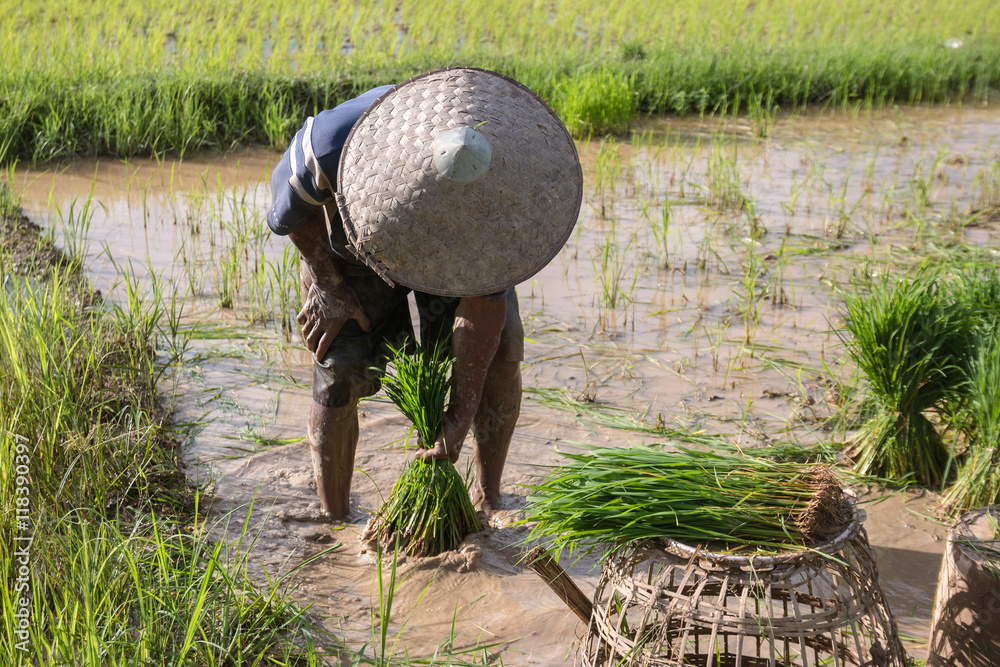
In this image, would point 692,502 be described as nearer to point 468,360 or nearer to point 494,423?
point 468,360

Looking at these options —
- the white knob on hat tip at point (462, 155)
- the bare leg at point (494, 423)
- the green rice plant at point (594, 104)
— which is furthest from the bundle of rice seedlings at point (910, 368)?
the green rice plant at point (594, 104)

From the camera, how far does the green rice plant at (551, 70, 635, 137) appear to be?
6.44 metres

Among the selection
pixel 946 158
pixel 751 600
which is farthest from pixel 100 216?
pixel 946 158

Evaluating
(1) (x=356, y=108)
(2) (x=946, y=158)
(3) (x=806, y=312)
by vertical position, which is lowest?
(3) (x=806, y=312)

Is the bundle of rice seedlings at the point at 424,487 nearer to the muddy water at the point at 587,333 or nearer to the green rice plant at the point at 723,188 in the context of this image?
the muddy water at the point at 587,333

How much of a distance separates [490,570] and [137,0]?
816cm

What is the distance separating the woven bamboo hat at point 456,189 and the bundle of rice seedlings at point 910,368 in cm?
136

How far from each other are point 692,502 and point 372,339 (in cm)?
113

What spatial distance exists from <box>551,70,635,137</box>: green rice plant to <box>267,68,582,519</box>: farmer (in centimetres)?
436

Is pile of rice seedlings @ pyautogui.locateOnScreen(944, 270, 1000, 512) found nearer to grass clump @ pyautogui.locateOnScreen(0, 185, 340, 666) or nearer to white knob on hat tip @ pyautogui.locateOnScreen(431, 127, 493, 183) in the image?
white knob on hat tip @ pyautogui.locateOnScreen(431, 127, 493, 183)

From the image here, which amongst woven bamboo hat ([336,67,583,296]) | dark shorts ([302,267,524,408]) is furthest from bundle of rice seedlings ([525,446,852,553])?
dark shorts ([302,267,524,408])

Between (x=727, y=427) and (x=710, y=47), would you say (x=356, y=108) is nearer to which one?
(x=727, y=427)

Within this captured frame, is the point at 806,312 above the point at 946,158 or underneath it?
underneath

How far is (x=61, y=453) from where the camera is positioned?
2301 mm
